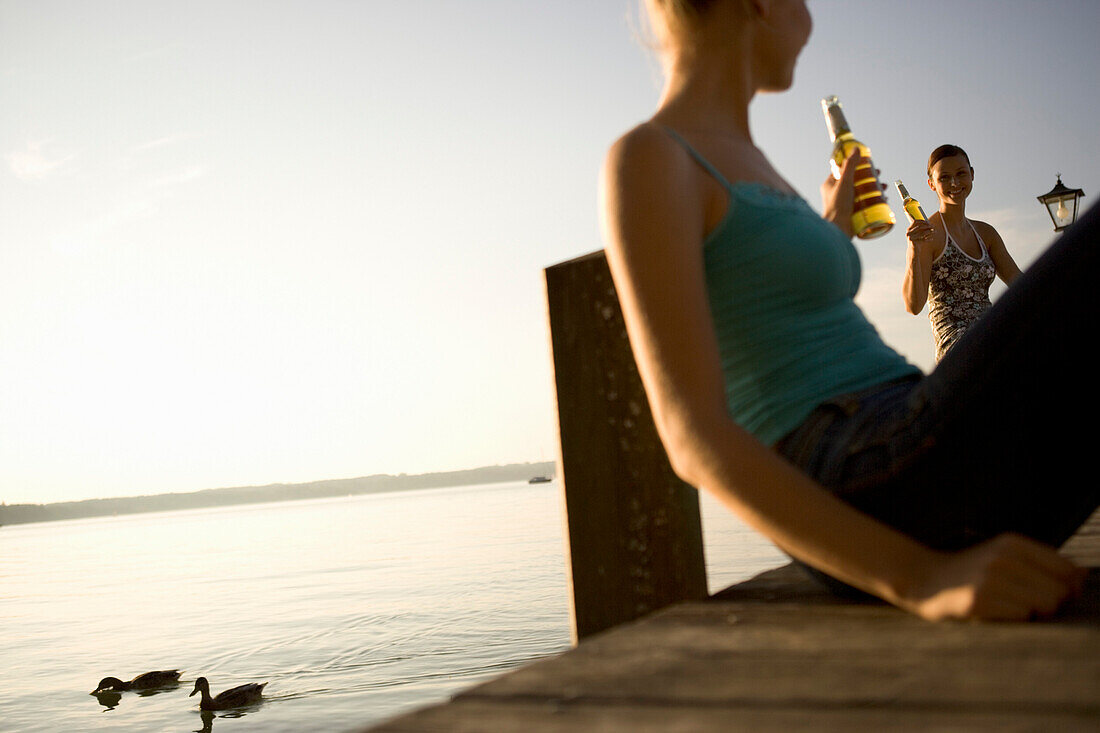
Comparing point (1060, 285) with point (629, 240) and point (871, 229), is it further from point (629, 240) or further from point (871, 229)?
point (871, 229)

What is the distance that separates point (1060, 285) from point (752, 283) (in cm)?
49

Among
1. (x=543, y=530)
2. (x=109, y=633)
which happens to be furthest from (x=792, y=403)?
(x=543, y=530)

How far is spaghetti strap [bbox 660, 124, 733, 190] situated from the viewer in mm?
1498

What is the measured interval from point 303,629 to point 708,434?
23709 mm

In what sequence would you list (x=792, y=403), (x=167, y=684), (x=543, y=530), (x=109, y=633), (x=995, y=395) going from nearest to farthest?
(x=995, y=395) < (x=792, y=403) < (x=167, y=684) < (x=109, y=633) < (x=543, y=530)

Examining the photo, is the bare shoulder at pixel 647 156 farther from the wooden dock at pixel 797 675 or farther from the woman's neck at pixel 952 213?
the woman's neck at pixel 952 213

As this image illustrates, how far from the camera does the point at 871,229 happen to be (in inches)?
79.6

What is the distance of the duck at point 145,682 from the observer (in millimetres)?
16156

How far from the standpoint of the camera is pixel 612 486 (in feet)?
6.87

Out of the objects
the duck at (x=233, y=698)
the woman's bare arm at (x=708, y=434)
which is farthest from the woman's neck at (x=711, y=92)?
the duck at (x=233, y=698)

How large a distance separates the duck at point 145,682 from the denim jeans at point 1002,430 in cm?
1783

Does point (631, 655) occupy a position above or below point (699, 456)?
below

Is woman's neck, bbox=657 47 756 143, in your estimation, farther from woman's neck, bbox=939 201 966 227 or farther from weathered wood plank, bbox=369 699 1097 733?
woman's neck, bbox=939 201 966 227

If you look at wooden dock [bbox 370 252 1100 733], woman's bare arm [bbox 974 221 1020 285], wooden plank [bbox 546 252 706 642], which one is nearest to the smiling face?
woman's bare arm [bbox 974 221 1020 285]
